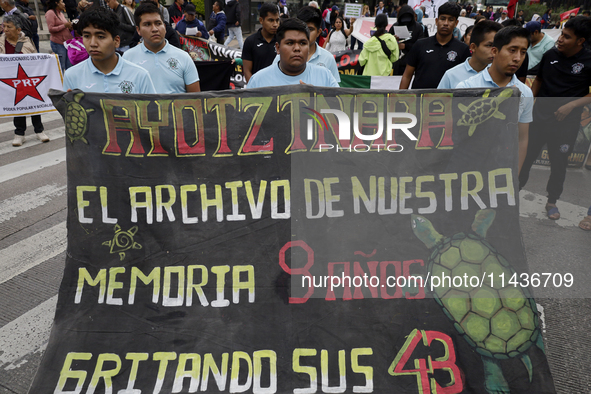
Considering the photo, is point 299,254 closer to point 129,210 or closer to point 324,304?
point 324,304

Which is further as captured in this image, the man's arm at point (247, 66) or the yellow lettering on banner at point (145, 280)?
the man's arm at point (247, 66)

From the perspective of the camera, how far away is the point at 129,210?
2.78 metres

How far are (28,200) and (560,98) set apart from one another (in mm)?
6478

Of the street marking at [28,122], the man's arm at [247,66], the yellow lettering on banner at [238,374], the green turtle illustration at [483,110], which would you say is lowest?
the yellow lettering on banner at [238,374]

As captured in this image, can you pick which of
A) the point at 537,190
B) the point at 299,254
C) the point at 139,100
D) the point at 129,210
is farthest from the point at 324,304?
the point at 537,190

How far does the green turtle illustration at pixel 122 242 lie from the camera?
2742 mm

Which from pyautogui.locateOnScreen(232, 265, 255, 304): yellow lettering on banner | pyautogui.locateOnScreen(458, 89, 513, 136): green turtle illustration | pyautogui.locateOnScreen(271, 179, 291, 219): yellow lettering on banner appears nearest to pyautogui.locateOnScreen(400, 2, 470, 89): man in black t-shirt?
pyautogui.locateOnScreen(458, 89, 513, 136): green turtle illustration

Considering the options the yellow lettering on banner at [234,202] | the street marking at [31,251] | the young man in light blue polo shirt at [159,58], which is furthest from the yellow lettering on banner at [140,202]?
the street marking at [31,251]

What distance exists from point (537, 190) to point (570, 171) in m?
1.16

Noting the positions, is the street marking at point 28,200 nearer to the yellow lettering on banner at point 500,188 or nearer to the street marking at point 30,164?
the street marking at point 30,164

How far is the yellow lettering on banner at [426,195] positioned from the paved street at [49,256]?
1.35 metres

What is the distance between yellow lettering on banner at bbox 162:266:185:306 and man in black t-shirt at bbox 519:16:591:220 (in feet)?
13.2

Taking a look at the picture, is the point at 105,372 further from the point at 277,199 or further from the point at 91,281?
the point at 277,199

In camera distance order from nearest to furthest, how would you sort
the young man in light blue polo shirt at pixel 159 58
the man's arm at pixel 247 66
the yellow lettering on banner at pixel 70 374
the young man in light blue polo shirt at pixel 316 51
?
the yellow lettering on banner at pixel 70 374
the young man in light blue polo shirt at pixel 159 58
the young man in light blue polo shirt at pixel 316 51
the man's arm at pixel 247 66
